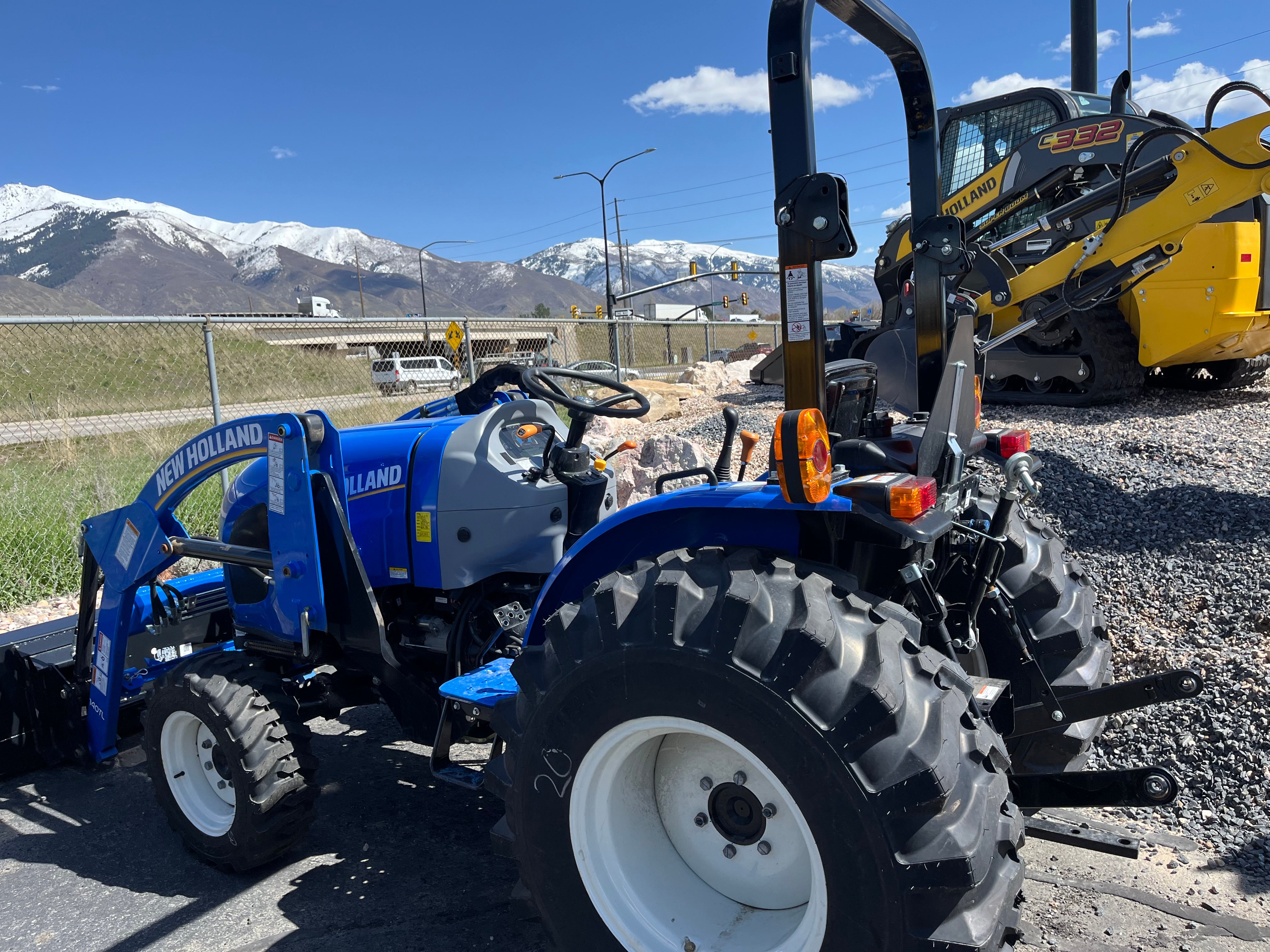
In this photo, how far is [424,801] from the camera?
10.7 ft

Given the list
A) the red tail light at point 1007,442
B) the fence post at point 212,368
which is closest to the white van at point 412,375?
the fence post at point 212,368

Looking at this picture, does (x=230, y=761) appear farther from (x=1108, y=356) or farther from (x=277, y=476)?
(x=1108, y=356)

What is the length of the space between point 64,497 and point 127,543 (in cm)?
436

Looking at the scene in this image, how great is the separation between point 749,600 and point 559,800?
665 mm

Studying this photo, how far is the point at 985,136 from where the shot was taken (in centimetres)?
979

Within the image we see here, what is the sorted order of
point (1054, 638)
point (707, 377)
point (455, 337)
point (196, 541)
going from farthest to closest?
1. point (707, 377)
2. point (455, 337)
3. point (196, 541)
4. point (1054, 638)

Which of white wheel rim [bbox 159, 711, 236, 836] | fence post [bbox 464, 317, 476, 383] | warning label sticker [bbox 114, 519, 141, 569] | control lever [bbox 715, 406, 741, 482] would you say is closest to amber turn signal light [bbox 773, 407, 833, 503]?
control lever [bbox 715, 406, 741, 482]

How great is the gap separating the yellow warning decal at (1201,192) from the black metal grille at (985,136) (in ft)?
12.3

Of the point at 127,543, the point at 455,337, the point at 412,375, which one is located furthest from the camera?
the point at 412,375

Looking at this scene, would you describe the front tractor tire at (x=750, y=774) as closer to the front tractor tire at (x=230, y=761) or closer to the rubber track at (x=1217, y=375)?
the front tractor tire at (x=230, y=761)

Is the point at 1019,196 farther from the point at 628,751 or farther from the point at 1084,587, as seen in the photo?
the point at 628,751

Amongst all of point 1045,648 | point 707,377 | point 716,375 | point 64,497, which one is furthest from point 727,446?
point 716,375

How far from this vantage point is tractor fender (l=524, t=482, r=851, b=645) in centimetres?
212

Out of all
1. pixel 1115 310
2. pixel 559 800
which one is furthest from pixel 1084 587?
pixel 1115 310
